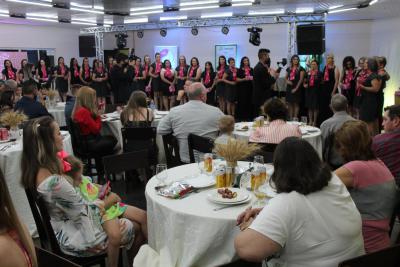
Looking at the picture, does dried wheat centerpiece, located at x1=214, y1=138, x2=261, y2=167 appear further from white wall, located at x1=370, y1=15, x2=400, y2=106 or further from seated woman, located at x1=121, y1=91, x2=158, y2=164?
white wall, located at x1=370, y1=15, x2=400, y2=106

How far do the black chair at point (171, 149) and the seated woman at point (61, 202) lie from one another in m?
1.68

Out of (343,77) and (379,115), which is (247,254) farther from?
(343,77)

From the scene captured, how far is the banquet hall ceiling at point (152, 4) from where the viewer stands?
31.8 feet

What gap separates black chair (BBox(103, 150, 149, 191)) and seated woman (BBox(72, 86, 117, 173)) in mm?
1863

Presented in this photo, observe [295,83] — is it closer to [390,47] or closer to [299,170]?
[390,47]

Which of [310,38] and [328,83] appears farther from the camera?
[310,38]

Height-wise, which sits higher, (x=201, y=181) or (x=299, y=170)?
(x=299, y=170)

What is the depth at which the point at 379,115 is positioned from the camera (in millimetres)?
7480

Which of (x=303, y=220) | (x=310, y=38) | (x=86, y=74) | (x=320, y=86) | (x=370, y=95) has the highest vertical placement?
(x=310, y=38)

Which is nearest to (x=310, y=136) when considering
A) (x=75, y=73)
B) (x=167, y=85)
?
(x=167, y=85)

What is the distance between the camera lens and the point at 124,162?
3.32 metres

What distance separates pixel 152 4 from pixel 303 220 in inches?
380

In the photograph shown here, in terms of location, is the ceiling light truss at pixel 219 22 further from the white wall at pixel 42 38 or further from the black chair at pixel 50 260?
the black chair at pixel 50 260

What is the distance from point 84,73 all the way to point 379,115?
8.92m
